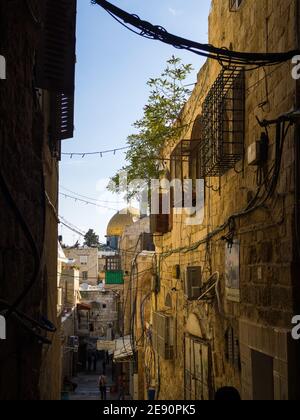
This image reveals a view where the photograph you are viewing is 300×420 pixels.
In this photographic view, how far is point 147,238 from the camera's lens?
22688mm

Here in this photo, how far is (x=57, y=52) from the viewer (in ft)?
17.8

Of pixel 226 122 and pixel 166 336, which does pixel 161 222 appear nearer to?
pixel 166 336

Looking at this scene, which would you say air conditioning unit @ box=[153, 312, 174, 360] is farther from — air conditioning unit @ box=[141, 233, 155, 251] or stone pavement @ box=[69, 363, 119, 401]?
air conditioning unit @ box=[141, 233, 155, 251]

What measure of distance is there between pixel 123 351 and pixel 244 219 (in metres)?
15.7

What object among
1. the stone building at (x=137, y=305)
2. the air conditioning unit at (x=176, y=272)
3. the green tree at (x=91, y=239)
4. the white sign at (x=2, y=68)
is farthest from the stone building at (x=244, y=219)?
the green tree at (x=91, y=239)

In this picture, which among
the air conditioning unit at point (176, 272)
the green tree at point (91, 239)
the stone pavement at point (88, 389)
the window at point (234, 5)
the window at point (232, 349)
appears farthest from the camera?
→ the green tree at point (91, 239)

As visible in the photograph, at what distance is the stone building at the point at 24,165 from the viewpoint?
3.60m

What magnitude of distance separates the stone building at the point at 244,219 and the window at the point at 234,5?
3cm

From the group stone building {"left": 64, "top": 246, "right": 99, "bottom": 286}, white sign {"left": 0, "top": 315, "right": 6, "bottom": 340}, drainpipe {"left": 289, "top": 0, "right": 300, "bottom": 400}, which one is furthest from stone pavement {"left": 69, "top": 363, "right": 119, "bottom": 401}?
stone building {"left": 64, "top": 246, "right": 99, "bottom": 286}

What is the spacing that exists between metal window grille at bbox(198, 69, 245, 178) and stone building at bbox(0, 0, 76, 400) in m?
2.32

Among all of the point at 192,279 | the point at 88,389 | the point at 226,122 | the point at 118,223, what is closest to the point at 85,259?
the point at 118,223

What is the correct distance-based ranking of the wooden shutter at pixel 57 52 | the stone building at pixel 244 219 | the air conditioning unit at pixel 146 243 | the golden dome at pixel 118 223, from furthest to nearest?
the golden dome at pixel 118 223 < the air conditioning unit at pixel 146 243 < the wooden shutter at pixel 57 52 < the stone building at pixel 244 219

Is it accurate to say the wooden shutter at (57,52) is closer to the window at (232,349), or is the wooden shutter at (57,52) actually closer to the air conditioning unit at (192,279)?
the window at (232,349)
